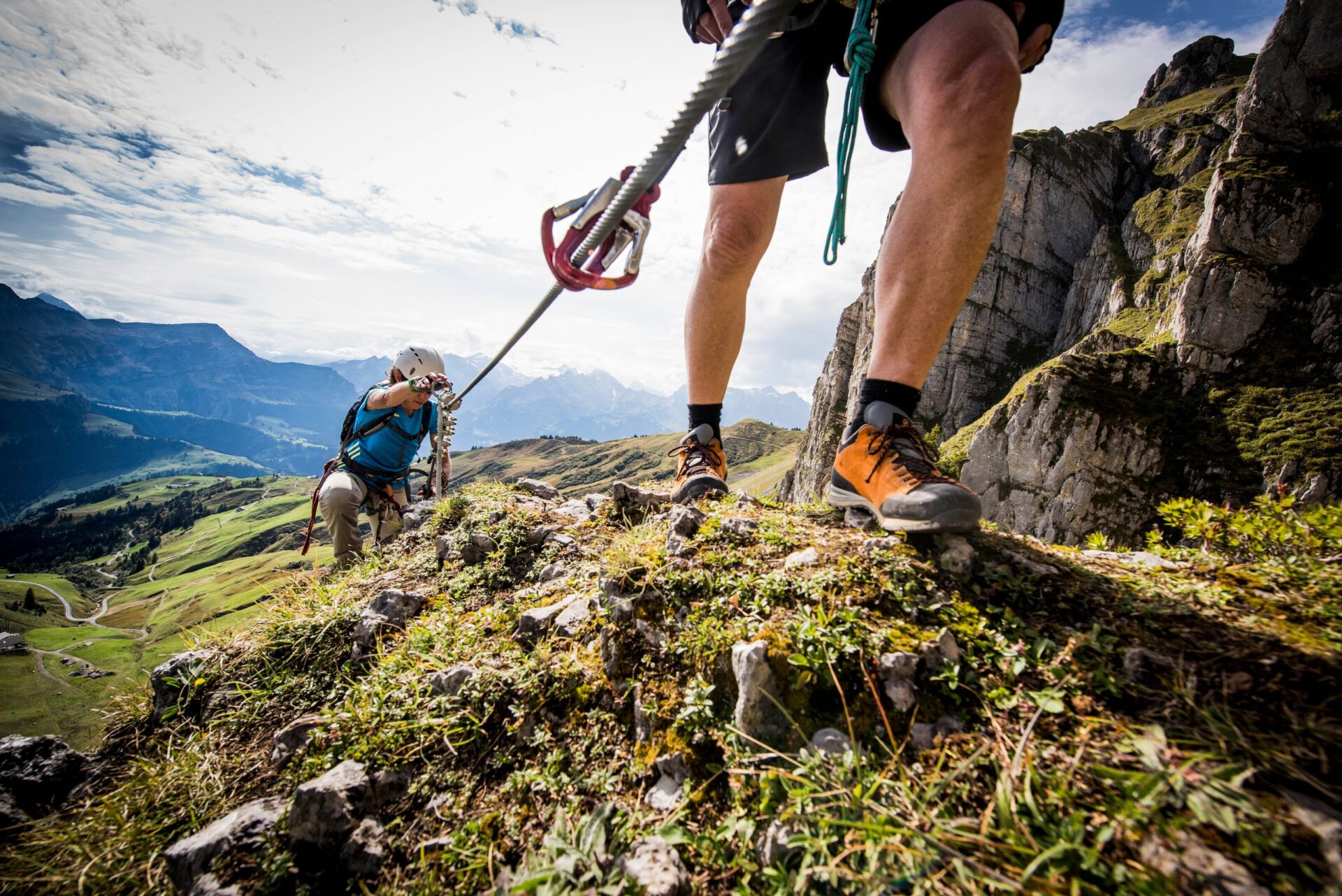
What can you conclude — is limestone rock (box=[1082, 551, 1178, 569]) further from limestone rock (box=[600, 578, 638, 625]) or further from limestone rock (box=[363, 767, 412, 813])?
limestone rock (box=[363, 767, 412, 813])

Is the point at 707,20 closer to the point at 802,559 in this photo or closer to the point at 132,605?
the point at 802,559

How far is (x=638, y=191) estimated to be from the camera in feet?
7.56

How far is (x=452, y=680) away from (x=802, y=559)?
1762 mm

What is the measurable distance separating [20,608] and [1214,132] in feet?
905

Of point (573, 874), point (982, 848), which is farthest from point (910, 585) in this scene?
point (573, 874)

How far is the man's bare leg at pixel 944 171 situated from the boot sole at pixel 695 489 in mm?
1278

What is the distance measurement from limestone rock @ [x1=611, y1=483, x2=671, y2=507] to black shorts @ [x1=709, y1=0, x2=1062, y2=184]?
7.23 ft

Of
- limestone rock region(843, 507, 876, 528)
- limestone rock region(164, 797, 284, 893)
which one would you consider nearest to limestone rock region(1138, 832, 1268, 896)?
limestone rock region(843, 507, 876, 528)

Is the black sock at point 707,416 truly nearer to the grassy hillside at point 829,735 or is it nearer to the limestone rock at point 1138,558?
the grassy hillside at point 829,735

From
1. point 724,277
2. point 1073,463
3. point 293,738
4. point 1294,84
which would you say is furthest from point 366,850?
point 1294,84

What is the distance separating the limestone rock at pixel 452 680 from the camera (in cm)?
242

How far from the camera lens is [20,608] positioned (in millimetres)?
117812

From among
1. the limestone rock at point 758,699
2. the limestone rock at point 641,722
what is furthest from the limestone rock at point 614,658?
the limestone rock at point 758,699

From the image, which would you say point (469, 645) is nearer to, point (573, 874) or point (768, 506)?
point (573, 874)
